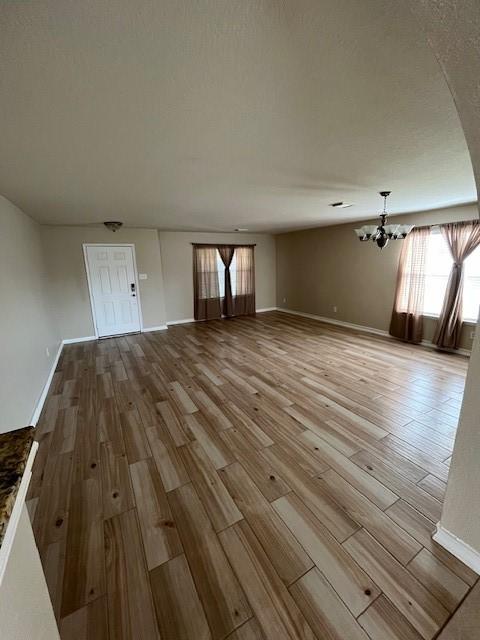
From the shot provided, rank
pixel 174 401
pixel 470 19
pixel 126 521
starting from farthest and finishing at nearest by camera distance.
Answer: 1. pixel 174 401
2. pixel 126 521
3. pixel 470 19

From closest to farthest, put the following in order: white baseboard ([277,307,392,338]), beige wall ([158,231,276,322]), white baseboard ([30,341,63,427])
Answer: white baseboard ([30,341,63,427]) → white baseboard ([277,307,392,338]) → beige wall ([158,231,276,322])

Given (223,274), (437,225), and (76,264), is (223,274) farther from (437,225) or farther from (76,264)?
(437,225)

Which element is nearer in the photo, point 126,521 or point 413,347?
point 126,521

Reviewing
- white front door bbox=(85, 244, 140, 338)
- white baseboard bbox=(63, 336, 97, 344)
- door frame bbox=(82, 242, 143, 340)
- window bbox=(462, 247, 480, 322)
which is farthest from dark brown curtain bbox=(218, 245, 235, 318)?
window bbox=(462, 247, 480, 322)

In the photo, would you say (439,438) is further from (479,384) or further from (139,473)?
(139,473)

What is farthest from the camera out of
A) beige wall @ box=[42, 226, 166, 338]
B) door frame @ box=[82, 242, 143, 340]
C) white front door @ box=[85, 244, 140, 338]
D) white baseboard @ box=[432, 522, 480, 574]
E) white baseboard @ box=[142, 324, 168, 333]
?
white baseboard @ box=[142, 324, 168, 333]

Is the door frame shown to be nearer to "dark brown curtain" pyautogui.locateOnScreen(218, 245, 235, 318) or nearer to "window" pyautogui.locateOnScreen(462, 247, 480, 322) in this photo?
"dark brown curtain" pyautogui.locateOnScreen(218, 245, 235, 318)

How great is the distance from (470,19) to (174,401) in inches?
125

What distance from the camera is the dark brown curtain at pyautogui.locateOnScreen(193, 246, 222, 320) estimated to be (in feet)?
21.4

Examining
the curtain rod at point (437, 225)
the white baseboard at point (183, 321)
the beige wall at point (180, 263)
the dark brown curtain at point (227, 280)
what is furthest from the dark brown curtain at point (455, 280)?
the white baseboard at point (183, 321)

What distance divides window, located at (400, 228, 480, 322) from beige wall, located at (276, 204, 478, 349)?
23 cm

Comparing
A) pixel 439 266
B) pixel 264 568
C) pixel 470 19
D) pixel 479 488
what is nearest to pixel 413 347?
pixel 439 266

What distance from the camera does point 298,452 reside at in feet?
7.09

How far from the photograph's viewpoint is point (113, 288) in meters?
5.56
